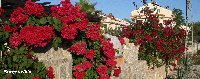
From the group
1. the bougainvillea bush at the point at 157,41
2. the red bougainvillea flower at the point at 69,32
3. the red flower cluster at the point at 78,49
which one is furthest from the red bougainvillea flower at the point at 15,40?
the bougainvillea bush at the point at 157,41

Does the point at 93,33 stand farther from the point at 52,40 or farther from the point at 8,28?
the point at 8,28

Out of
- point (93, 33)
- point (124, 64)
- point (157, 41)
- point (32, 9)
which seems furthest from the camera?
point (157, 41)

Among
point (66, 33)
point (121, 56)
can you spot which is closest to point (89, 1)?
point (121, 56)

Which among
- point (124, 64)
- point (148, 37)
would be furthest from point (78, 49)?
point (148, 37)

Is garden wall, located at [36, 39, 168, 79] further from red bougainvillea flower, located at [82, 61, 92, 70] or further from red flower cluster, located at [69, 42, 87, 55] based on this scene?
red bougainvillea flower, located at [82, 61, 92, 70]

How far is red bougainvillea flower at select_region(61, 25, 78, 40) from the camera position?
5759 mm

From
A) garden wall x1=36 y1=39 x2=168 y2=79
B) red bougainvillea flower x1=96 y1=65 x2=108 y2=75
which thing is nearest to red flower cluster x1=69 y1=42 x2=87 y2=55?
garden wall x1=36 y1=39 x2=168 y2=79

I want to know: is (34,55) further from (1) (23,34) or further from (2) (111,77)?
(2) (111,77)

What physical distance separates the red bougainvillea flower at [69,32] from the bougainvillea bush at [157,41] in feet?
19.7

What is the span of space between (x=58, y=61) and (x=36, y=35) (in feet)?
1.84

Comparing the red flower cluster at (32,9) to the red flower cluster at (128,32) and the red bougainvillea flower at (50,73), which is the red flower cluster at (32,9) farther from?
the red flower cluster at (128,32)

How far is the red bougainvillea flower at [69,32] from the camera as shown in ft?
18.9

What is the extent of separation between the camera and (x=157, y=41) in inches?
513

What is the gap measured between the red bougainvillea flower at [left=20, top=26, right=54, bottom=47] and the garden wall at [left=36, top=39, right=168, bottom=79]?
27cm
